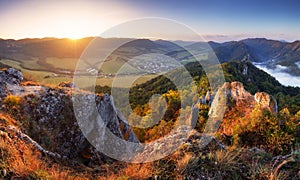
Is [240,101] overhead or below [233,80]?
overhead

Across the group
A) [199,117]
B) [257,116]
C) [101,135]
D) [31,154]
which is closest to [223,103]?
[199,117]

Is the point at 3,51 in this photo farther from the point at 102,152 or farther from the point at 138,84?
the point at 102,152

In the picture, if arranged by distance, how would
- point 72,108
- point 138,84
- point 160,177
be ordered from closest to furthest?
point 160,177
point 72,108
point 138,84

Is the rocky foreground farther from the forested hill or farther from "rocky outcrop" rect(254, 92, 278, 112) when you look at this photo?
the forested hill

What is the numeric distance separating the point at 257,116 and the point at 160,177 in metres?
6.92

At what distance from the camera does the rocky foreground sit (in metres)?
5.11

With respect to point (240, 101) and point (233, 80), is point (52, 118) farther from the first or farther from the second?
point (233, 80)

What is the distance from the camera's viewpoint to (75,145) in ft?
31.0

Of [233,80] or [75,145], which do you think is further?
[233,80]

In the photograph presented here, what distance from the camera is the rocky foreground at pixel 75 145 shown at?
5.11 meters

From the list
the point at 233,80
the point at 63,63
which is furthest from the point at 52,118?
the point at 233,80

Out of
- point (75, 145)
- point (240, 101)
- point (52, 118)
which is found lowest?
point (240, 101)

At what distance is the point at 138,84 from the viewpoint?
358 ft

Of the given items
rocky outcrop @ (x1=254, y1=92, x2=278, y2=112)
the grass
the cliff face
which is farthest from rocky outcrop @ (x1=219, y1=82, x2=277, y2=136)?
the grass
